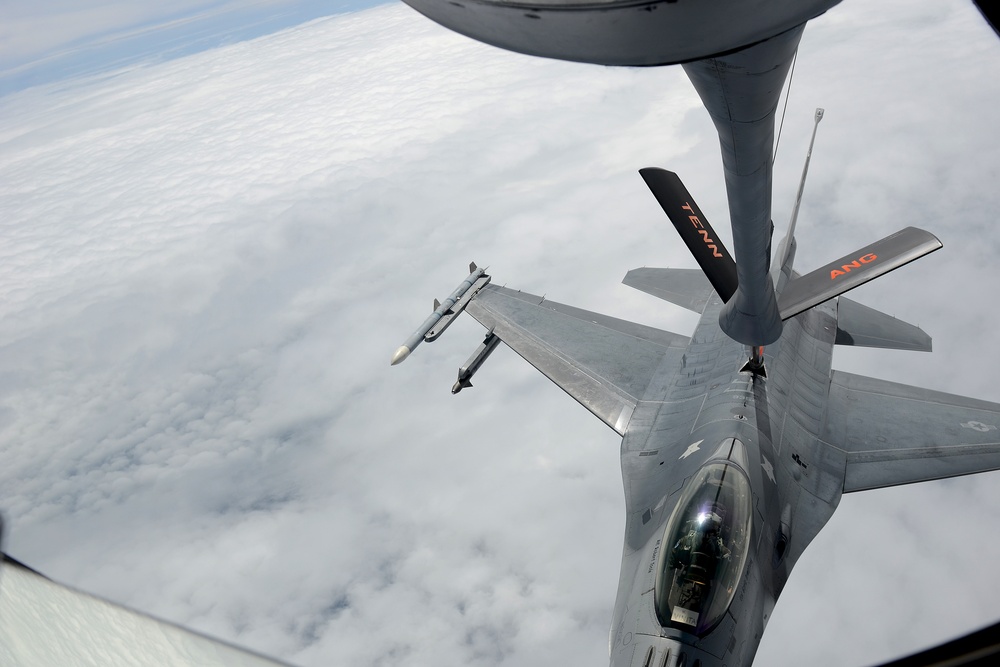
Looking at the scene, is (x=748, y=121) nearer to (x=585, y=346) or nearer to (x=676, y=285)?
(x=585, y=346)

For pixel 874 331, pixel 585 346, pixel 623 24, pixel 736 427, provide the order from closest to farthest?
pixel 623 24, pixel 736 427, pixel 874 331, pixel 585 346

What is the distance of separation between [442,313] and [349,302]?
257ft

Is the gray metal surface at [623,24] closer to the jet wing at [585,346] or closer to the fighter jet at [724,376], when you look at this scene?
the fighter jet at [724,376]

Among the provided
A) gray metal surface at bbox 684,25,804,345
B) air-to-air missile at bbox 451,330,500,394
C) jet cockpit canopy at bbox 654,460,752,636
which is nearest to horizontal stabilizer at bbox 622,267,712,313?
air-to-air missile at bbox 451,330,500,394

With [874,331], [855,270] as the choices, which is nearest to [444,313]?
[855,270]

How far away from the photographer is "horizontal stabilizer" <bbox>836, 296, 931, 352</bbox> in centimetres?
1628

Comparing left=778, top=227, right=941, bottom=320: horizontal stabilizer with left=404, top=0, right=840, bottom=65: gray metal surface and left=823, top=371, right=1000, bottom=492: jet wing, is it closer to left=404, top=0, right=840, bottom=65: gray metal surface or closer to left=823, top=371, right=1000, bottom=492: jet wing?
left=823, top=371, right=1000, bottom=492: jet wing

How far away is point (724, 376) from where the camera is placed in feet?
45.5

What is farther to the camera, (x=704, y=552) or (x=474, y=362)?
(x=474, y=362)

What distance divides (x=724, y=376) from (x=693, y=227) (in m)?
6.06

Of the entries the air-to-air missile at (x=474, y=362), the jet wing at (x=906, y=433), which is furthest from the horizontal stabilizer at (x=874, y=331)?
the air-to-air missile at (x=474, y=362)

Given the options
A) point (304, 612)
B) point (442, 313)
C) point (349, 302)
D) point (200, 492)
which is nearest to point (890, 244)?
point (442, 313)

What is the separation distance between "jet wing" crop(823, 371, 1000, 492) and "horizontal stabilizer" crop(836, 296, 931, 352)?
57.1 inches

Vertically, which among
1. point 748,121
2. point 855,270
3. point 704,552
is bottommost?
point 704,552
